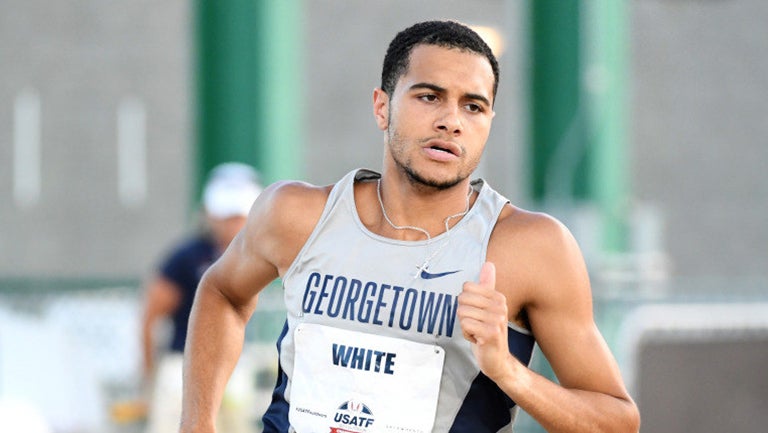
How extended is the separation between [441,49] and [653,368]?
16.3ft

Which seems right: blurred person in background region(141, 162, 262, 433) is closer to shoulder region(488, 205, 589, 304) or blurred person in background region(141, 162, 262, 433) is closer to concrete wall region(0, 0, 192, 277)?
shoulder region(488, 205, 589, 304)

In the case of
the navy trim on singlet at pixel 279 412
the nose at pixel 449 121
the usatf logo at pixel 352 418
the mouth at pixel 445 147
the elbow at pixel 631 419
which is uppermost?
the nose at pixel 449 121

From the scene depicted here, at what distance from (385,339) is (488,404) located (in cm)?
29

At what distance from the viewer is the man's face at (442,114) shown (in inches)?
122

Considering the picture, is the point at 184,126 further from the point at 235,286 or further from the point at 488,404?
the point at 488,404

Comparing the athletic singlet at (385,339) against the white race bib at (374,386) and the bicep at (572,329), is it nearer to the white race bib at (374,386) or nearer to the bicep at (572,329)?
the white race bib at (374,386)

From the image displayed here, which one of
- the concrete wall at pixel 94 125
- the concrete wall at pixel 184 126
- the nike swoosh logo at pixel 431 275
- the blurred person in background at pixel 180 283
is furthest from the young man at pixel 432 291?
the concrete wall at pixel 94 125

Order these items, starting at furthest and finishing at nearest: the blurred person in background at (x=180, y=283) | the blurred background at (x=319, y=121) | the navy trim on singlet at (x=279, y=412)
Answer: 1. the blurred background at (x=319, y=121)
2. the blurred person in background at (x=180, y=283)
3. the navy trim on singlet at (x=279, y=412)

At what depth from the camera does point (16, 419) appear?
20.0ft

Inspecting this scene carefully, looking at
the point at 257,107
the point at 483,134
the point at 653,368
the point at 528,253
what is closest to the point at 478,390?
the point at 528,253

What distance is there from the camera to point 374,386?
308 cm

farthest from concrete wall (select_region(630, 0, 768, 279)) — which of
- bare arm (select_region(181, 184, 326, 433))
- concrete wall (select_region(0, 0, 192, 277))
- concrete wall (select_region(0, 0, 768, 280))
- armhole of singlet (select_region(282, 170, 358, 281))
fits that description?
armhole of singlet (select_region(282, 170, 358, 281))

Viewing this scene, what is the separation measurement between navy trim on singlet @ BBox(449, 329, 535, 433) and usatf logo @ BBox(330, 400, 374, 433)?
0.19 meters

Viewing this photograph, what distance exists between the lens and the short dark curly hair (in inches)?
Result: 125
